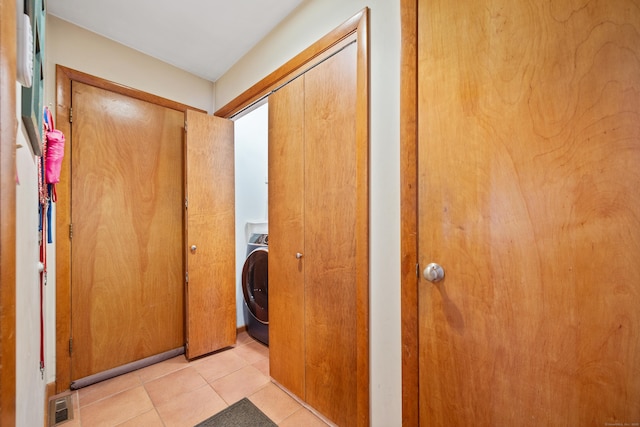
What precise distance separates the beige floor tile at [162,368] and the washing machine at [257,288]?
0.61 metres

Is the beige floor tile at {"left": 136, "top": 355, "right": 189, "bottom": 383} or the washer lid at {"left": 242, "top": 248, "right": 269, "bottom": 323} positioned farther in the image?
the washer lid at {"left": 242, "top": 248, "right": 269, "bottom": 323}

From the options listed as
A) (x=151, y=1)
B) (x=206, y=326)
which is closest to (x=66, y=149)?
(x=151, y=1)

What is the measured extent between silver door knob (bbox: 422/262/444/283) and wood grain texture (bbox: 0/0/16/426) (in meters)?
1.03

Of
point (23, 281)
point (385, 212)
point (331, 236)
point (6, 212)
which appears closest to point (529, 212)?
point (385, 212)

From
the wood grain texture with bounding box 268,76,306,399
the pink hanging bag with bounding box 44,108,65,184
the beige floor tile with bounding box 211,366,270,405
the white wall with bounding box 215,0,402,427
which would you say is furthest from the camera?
the beige floor tile with bounding box 211,366,270,405

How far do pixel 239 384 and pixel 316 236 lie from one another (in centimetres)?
121

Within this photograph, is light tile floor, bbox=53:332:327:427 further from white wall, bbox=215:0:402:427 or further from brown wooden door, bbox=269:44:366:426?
white wall, bbox=215:0:402:427

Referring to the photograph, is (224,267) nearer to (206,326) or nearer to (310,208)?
(206,326)

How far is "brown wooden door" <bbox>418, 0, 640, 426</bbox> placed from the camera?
0.68 metres

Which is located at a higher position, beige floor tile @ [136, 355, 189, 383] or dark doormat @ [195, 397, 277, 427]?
dark doormat @ [195, 397, 277, 427]

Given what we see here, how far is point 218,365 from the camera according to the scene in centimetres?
197


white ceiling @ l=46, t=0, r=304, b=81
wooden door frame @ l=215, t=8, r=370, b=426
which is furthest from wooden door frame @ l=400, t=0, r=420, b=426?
white ceiling @ l=46, t=0, r=304, b=81

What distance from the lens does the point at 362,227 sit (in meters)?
1.21

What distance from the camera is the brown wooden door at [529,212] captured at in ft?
2.24
